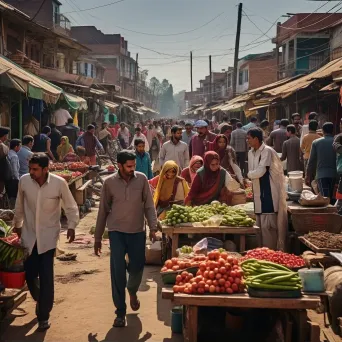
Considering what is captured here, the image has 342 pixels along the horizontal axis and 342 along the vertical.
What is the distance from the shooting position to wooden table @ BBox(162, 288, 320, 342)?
4.67 meters

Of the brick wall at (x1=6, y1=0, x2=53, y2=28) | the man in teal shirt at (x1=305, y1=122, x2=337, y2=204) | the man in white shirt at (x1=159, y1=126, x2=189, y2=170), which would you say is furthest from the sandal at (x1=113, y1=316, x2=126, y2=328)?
the brick wall at (x1=6, y1=0, x2=53, y2=28)

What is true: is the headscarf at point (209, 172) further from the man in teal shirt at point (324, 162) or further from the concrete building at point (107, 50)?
the concrete building at point (107, 50)

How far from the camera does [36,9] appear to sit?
4322 cm

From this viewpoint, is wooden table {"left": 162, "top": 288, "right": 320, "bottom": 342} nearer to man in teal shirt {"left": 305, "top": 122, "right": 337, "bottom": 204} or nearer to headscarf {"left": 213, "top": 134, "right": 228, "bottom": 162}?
man in teal shirt {"left": 305, "top": 122, "right": 337, "bottom": 204}

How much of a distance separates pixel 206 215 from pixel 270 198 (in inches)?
35.1

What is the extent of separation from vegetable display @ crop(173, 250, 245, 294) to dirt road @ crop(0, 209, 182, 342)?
685 millimetres

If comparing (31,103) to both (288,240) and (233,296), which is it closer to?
(288,240)

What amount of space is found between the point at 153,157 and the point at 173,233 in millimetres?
14500

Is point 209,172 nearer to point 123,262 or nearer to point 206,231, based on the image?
point 206,231

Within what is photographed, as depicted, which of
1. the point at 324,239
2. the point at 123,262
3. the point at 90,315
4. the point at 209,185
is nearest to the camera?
the point at 123,262

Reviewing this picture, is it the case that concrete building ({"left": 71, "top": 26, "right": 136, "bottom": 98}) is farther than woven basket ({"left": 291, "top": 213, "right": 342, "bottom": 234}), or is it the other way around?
concrete building ({"left": 71, "top": 26, "right": 136, "bottom": 98})

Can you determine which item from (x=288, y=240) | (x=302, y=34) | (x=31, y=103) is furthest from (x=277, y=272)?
(x=302, y=34)

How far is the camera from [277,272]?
4.88 metres

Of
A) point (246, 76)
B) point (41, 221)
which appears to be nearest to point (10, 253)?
point (41, 221)
